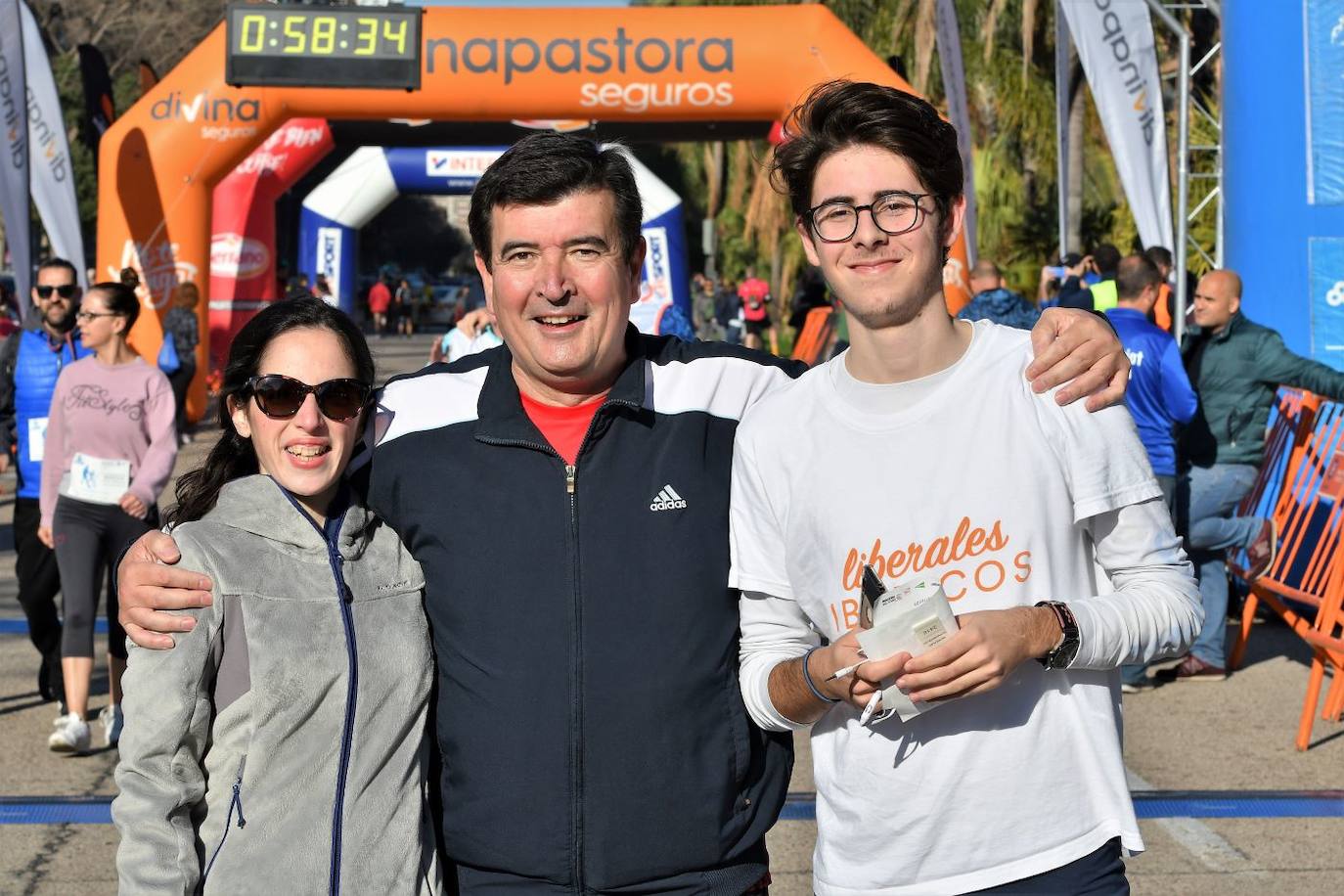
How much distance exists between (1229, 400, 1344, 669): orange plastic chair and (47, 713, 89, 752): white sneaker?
16.5 ft

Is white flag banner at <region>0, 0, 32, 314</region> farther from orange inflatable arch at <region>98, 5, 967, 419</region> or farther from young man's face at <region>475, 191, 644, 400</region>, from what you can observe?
young man's face at <region>475, 191, 644, 400</region>

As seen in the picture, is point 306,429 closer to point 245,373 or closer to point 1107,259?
point 245,373

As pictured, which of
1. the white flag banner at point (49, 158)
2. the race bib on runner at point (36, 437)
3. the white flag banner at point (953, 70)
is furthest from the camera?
the white flag banner at point (953, 70)

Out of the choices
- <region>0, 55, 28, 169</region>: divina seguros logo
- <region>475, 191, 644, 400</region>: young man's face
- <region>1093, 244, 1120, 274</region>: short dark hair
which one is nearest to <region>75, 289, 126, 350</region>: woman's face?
<region>475, 191, 644, 400</region>: young man's face

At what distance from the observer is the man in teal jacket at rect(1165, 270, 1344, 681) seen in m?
7.25

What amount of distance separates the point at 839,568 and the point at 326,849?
885 mm

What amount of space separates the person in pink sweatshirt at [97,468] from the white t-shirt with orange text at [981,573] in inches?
180

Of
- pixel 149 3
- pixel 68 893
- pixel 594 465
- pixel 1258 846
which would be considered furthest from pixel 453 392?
pixel 149 3

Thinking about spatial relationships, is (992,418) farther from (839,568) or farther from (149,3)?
(149,3)

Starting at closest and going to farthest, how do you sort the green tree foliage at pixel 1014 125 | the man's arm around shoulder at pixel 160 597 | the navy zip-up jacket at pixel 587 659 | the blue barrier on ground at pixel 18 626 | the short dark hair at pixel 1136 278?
the man's arm around shoulder at pixel 160 597
the navy zip-up jacket at pixel 587 659
the short dark hair at pixel 1136 278
the blue barrier on ground at pixel 18 626
the green tree foliage at pixel 1014 125

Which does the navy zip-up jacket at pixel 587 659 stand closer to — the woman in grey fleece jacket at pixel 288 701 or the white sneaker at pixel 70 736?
the woman in grey fleece jacket at pixel 288 701

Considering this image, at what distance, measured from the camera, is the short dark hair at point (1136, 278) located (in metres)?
7.43

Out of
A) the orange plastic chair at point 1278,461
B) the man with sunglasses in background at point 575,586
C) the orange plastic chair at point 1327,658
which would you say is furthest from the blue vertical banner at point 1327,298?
the man with sunglasses in background at point 575,586

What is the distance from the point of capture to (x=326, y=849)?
7.55 ft
